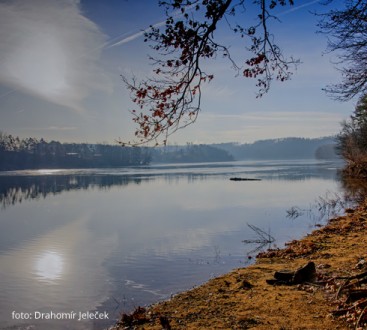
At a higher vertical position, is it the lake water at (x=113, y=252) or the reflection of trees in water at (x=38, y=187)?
the lake water at (x=113, y=252)

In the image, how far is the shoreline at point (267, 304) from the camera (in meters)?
6.59

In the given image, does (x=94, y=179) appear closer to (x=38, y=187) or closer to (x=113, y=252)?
(x=38, y=187)

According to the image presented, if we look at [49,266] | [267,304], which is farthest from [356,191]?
[267,304]

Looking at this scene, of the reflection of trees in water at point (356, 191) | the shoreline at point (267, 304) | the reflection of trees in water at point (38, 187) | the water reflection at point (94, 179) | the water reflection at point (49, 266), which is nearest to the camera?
the shoreline at point (267, 304)

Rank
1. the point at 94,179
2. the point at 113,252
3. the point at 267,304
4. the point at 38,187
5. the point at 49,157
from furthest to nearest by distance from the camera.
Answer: the point at 49,157, the point at 94,179, the point at 38,187, the point at 113,252, the point at 267,304

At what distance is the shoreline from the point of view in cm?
659

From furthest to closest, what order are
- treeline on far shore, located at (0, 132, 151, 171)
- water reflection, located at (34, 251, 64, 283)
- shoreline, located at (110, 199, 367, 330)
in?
treeline on far shore, located at (0, 132, 151, 171) < water reflection, located at (34, 251, 64, 283) < shoreline, located at (110, 199, 367, 330)

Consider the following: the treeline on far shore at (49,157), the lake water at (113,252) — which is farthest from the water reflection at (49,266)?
the treeline on far shore at (49,157)

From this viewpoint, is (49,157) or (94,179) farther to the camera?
(49,157)

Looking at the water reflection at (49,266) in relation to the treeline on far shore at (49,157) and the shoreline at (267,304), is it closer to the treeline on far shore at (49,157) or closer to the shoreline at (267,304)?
the shoreline at (267,304)

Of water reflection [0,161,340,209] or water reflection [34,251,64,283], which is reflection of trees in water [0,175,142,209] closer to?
water reflection [0,161,340,209]

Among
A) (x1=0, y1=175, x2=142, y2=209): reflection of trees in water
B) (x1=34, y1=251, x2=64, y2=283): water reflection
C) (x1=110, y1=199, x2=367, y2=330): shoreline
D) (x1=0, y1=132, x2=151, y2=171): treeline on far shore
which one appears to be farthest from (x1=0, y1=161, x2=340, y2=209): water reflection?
(x1=0, y1=132, x2=151, y2=171): treeline on far shore

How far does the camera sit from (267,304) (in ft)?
25.6

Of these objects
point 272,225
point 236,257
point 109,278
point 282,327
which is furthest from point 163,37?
point 272,225
